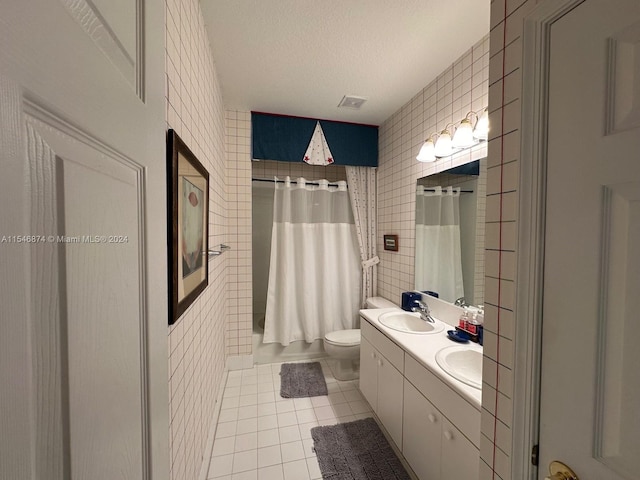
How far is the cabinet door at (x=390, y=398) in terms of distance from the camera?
4.90ft

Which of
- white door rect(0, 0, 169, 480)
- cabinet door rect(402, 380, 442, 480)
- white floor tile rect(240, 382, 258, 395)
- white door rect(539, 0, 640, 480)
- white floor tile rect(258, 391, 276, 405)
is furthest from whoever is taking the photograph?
white floor tile rect(240, 382, 258, 395)

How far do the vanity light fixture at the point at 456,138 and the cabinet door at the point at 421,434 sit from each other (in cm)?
144

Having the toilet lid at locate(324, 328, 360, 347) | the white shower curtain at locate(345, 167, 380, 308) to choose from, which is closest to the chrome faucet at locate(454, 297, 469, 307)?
the toilet lid at locate(324, 328, 360, 347)

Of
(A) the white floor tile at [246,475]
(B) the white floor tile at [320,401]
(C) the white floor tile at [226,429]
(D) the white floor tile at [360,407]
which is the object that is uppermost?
(B) the white floor tile at [320,401]

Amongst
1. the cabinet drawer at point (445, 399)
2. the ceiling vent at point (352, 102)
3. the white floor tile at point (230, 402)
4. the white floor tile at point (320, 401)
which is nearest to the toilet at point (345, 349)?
the white floor tile at point (320, 401)

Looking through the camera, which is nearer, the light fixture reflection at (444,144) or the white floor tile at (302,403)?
the light fixture reflection at (444,144)

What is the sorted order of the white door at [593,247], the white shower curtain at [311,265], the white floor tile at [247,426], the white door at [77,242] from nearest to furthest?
1. the white door at [77,242]
2. the white door at [593,247]
3. the white floor tile at [247,426]
4. the white shower curtain at [311,265]

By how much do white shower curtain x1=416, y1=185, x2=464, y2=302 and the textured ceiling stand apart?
0.86m

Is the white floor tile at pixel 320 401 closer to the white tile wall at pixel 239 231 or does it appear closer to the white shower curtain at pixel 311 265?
the white shower curtain at pixel 311 265

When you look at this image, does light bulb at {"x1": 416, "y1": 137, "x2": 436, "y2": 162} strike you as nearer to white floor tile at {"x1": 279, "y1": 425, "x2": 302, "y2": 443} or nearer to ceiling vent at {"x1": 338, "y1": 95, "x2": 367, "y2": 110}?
ceiling vent at {"x1": 338, "y1": 95, "x2": 367, "y2": 110}

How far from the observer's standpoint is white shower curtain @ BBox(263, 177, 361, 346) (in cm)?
268

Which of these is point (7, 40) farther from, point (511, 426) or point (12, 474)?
point (511, 426)

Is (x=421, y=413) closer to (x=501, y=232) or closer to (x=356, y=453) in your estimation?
(x=356, y=453)

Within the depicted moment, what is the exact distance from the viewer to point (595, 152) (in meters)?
0.54
